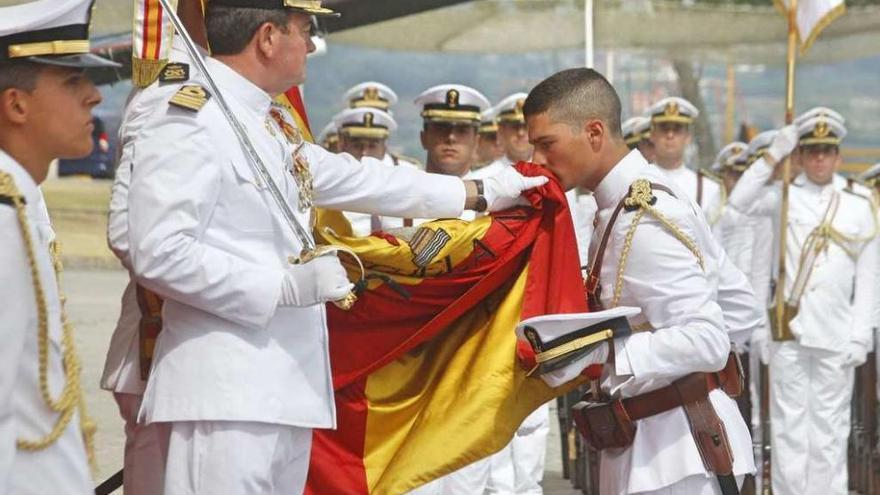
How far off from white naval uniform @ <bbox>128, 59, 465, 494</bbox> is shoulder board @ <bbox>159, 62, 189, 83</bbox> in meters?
0.09

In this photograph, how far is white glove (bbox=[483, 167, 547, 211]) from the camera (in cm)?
487

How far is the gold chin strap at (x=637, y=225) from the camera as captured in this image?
4594 millimetres

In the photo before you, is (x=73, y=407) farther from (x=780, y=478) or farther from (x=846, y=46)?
(x=846, y=46)

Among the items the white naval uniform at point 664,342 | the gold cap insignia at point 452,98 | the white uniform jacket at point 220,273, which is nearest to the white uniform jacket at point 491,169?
the gold cap insignia at point 452,98

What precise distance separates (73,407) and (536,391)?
77.3 inches

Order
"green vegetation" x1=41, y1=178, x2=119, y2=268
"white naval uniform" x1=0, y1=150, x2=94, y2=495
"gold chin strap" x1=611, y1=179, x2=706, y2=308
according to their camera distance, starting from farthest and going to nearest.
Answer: "green vegetation" x1=41, y1=178, x2=119, y2=268 → "gold chin strap" x1=611, y1=179, x2=706, y2=308 → "white naval uniform" x1=0, y1=150, x2=94, y2=495

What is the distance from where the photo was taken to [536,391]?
16.4ft

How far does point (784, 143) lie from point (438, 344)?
555cm

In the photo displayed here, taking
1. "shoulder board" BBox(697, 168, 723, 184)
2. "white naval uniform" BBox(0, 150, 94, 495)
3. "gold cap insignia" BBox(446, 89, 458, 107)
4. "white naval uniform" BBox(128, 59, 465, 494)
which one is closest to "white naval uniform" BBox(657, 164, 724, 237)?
"shoulder board" BBox(697, 168, 723, 184)

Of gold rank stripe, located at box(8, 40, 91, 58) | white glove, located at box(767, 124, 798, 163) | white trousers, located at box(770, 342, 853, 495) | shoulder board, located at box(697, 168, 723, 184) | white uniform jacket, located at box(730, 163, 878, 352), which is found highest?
gold rank stripe, located at box(8, 40, 91, 58)

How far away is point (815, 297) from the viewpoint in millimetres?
10008

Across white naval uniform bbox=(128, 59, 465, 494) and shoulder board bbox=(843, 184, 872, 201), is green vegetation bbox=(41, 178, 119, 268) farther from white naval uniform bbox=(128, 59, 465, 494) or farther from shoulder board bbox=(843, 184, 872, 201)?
white naval uniform bbox=(128, 59, 465, 494)

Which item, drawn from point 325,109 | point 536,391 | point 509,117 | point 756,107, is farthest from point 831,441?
point 756,107

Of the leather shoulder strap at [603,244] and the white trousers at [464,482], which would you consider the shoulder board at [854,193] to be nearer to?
the white trousers at [464,482]
